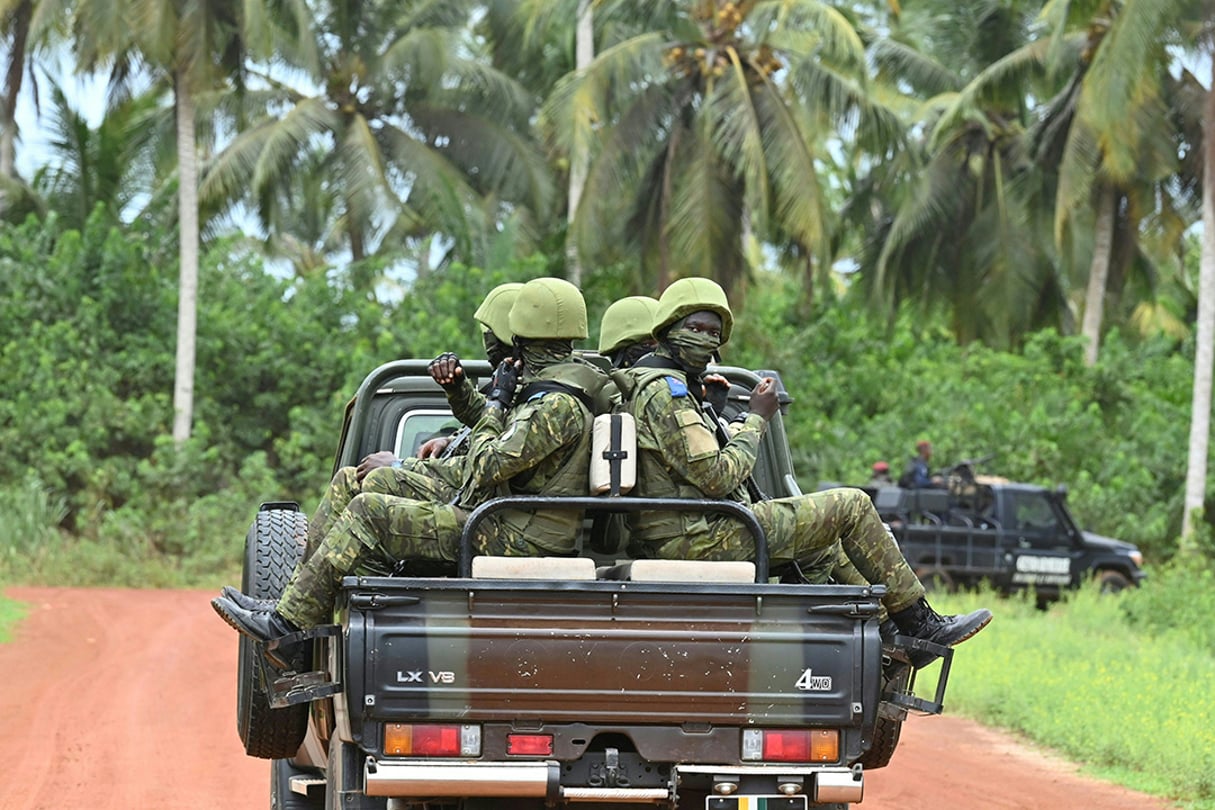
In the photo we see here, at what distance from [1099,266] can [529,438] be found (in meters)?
27.3

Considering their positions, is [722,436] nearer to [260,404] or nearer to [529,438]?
[529,438]

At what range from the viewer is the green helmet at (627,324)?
6957 mm

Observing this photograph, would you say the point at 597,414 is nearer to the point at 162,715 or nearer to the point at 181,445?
the point at 162,715

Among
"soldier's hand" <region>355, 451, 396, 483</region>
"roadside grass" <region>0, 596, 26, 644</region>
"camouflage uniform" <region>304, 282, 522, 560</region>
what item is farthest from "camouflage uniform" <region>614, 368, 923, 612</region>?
"roadside grass" <region>0, 596, 26, 644</region>

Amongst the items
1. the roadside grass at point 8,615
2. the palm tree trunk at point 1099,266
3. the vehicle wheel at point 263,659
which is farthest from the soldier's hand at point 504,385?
the palm tree trunk at point 1099,266

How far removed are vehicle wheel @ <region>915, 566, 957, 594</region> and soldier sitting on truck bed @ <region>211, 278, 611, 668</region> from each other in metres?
16.9

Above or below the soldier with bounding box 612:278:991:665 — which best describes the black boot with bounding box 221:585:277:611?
below

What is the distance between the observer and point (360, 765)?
5570 mm

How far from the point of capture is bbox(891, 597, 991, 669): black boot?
621 cm

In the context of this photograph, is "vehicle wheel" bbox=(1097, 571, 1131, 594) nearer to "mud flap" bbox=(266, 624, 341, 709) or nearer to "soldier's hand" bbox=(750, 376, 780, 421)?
"soldier's hand" bbox=(750, 376, 780, 421)

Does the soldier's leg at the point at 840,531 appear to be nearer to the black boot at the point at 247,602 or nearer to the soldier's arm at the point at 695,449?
the soldier's arm at the point at 695,449

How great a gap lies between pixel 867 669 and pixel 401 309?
79.8ft

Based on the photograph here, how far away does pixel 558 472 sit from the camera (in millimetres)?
6125

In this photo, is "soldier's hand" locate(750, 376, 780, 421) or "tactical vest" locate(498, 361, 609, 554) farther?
"soldier's hand" locate(750, 376, 780, 421)
